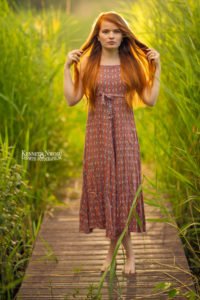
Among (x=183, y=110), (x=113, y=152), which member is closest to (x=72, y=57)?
(x=113, y=152)

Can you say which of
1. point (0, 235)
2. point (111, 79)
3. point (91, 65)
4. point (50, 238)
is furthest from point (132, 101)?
point (50, 238)

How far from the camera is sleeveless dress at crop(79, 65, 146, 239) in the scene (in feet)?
7.83

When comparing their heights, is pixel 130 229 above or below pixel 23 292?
above

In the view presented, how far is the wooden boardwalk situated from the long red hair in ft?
3.03

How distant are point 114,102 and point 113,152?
30cm

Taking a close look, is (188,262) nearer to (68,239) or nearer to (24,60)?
(68,239)

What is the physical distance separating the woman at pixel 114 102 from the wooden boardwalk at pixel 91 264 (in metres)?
0.31

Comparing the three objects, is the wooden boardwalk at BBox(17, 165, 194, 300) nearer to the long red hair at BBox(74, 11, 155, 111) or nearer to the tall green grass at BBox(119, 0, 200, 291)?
the tall green grass at BBox(119, 0, 200, 291)

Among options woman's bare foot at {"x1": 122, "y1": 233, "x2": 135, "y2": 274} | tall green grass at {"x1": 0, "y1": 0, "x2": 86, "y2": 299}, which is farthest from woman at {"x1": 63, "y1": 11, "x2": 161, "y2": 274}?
tall green grass at {"x1": 0, "y1": 0, "x2": 86, "y2": 299}

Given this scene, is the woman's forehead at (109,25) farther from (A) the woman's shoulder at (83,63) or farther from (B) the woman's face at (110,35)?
(A) the woman's shoulder at (83,63)

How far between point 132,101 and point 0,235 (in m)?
1.09

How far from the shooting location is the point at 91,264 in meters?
2.68

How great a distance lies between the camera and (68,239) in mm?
3053

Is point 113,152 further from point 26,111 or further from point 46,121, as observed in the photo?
point 46,121
